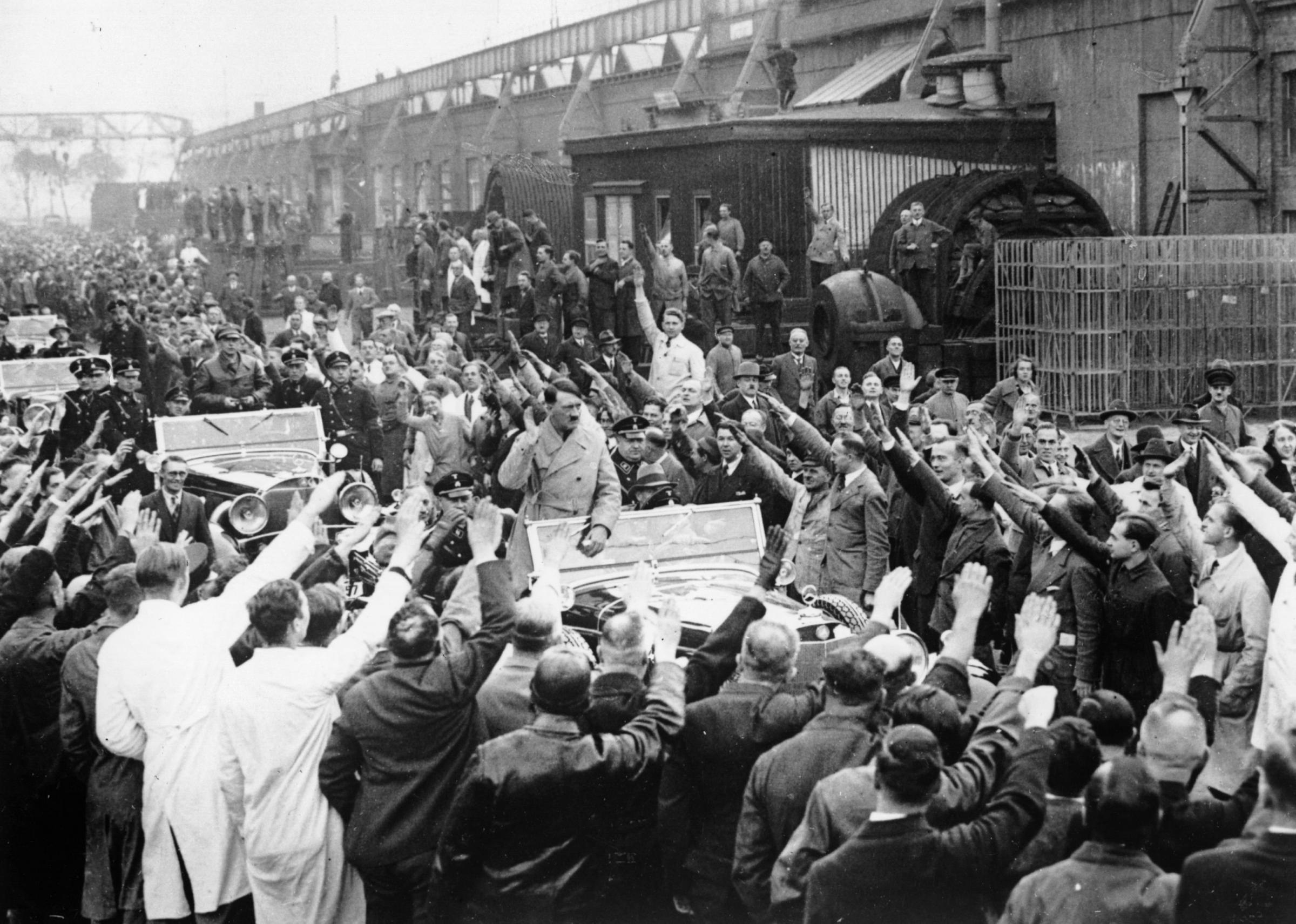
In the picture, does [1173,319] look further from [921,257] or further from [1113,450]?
[1113,450]

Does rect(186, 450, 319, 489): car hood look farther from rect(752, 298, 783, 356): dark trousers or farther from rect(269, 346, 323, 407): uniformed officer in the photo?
rect(752, 298, 783, 356): dark trousers

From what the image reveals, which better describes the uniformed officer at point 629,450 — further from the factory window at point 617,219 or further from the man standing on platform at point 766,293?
the factory window at point 617,219

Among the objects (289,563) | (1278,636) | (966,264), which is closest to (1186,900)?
(1278,636)

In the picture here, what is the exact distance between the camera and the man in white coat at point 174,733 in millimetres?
5359

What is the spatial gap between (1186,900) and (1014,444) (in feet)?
24.2

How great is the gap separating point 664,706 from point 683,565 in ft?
12.4

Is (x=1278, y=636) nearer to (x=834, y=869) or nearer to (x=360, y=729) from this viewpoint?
(x=834, y=869)

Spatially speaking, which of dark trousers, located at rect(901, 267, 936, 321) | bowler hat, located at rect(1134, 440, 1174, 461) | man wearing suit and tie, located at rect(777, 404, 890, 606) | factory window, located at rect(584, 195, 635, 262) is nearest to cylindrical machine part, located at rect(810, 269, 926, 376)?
dark trousers, located at rect(901, 267, 936, 321)

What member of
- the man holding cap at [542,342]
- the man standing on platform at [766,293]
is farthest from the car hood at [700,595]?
the man standing on platform at [766,293]

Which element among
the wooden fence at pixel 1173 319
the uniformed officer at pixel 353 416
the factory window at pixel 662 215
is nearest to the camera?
the uniformed officer at pixel 353 416

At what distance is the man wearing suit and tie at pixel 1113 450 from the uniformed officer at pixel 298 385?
7.03m

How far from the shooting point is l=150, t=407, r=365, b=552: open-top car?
11.6 metres

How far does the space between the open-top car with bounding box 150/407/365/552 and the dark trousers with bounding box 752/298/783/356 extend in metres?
7.58

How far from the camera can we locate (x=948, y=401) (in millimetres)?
12664
